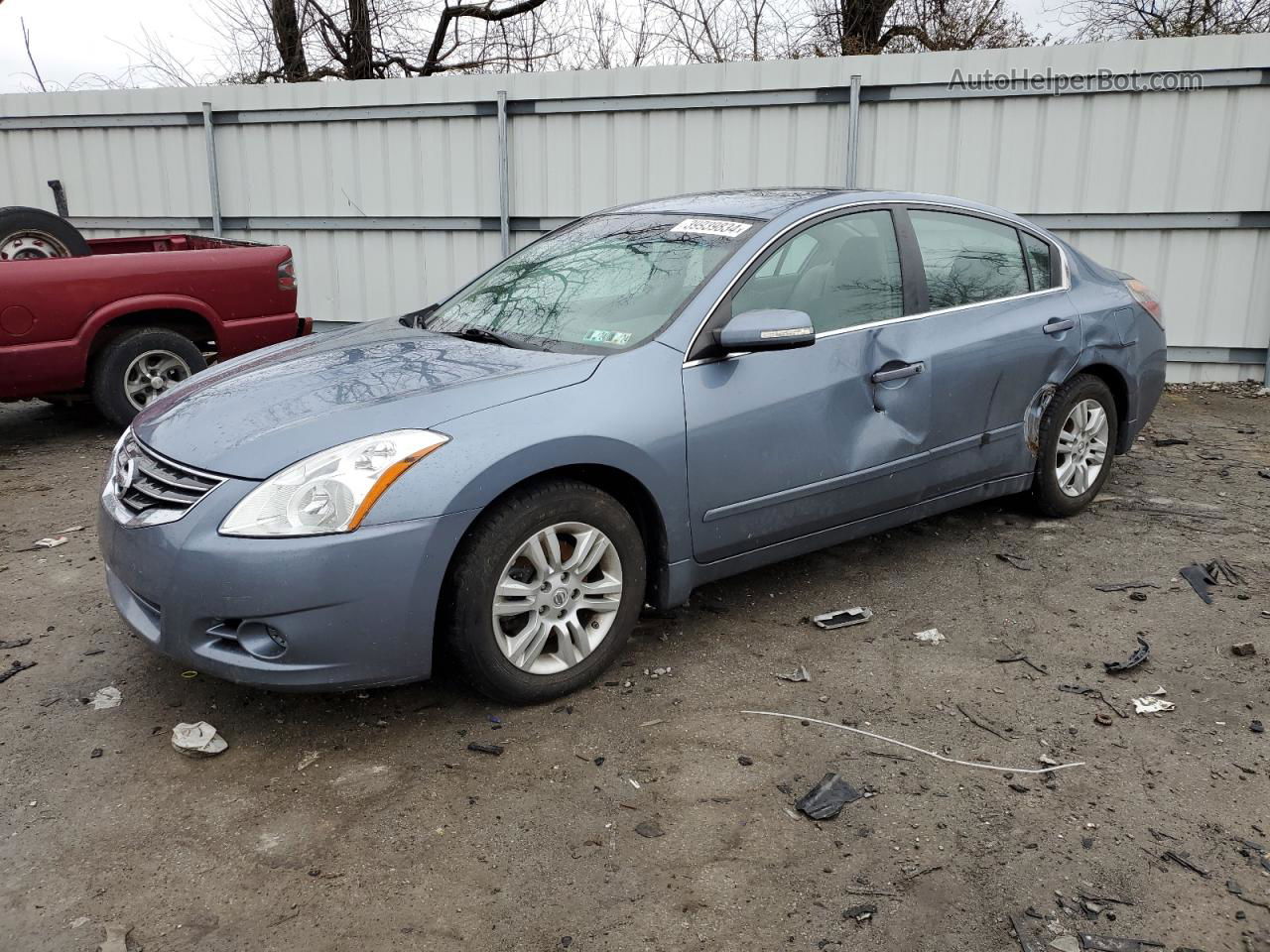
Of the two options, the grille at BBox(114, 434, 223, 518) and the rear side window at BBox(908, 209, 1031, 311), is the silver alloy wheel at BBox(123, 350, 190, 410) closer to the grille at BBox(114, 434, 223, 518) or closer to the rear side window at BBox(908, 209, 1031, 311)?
the grille at BBox(114, 434, 223, 518)

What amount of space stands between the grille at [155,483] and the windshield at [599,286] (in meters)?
1.23

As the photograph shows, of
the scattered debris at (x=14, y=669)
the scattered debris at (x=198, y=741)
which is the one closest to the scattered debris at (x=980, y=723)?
the scattered debris at (x=198, y=741)

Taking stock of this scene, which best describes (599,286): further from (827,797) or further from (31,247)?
(31,247)

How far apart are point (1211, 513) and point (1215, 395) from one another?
351 centimetres

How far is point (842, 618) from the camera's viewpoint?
4199mm

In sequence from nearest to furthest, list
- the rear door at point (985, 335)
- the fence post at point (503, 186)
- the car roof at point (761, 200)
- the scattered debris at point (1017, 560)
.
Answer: the car roof at point (761, 200) → the rear door at point (985, 335) → the scattered debris at point (1017, 560) → the fence post at point (503, 186)

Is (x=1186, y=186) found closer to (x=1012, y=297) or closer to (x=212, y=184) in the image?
(x=1012, y=297)

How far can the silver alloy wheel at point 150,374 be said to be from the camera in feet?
23.3

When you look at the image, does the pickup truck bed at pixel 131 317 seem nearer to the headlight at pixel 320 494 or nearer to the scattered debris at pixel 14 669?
the scattered debris at pixel 14 669

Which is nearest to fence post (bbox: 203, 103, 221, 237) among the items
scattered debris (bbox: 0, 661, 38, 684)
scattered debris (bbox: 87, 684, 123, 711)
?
scattered debris (bbox: 0, 661, 38, 684)

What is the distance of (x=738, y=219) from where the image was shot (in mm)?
4152

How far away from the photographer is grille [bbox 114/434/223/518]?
10.3 feet

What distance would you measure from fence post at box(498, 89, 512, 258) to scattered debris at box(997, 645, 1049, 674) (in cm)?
655

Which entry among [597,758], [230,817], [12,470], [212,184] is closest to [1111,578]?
[597,758]
